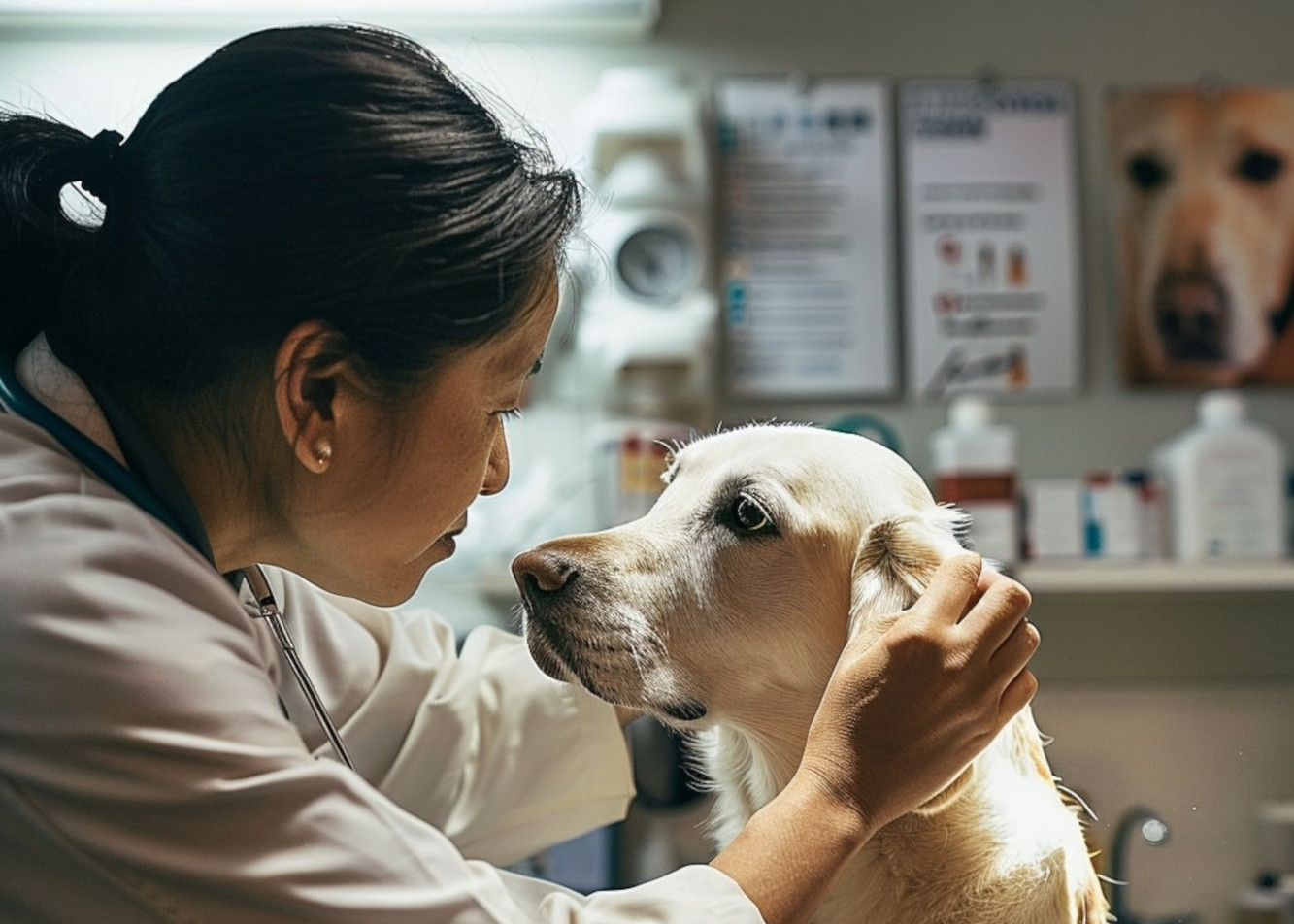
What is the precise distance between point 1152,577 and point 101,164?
4.98 ft

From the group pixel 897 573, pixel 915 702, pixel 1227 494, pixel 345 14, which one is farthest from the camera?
pixel 1227 494

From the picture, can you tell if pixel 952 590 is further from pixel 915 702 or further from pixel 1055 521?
pixel 1055 521

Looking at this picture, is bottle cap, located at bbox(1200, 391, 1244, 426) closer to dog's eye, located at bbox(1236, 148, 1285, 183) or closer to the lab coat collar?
dog's eye, located at bbox(1236, 148, 1285, 183)

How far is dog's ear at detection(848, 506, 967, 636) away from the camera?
72 centimetres

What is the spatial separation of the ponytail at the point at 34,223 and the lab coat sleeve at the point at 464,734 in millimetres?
269

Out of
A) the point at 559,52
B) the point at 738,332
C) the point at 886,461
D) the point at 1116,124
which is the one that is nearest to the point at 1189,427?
the point at 1116,124

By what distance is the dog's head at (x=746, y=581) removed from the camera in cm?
74

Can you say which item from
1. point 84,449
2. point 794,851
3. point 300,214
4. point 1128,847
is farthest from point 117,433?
point 1128,847

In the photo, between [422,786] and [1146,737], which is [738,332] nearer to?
[1146,737]

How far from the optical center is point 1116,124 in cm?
204

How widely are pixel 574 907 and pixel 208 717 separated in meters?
0.18

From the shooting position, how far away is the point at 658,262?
6.02 feet

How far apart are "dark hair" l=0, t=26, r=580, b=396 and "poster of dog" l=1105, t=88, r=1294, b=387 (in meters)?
1.61

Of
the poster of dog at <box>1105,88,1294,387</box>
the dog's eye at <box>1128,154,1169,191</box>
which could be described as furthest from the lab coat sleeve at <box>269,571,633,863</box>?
the dog's eye at <box>1128,154,1169,191</box>
